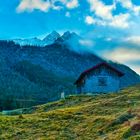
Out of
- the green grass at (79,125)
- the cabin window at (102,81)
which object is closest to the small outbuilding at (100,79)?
the cabin window at (102,81)

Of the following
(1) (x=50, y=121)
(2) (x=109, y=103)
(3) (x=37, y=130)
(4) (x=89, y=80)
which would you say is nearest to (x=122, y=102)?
(2) (x=109, y=103)

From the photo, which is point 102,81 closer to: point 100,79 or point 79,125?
point 100,79

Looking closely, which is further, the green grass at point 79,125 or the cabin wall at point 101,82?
the cabin wall at point 101,82

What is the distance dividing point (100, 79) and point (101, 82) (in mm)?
535

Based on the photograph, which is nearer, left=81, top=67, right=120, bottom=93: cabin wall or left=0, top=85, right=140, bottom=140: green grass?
left=0, top=85, right=140, bottom=140: green grass

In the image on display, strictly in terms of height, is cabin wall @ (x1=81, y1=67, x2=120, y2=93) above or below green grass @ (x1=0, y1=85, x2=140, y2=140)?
above

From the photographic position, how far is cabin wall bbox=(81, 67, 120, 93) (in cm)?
7825

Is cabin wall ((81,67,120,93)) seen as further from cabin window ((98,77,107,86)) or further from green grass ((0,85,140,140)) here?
green grass ((0,85,140,140))

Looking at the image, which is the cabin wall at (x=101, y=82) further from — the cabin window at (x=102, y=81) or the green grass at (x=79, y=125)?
the green grass at (x=79, y=125)

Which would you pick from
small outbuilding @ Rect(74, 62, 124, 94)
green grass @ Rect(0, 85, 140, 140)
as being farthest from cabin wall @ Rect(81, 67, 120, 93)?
green grass @ Rect(0, 85, 140, 140)

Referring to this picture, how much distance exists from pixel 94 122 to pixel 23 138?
5080mm

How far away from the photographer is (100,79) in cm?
7869

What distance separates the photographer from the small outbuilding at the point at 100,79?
78312mm

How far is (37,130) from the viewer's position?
31984mm
